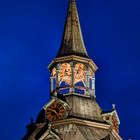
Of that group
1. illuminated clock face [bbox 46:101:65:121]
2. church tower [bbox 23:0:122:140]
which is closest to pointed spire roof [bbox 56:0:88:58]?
church tower [bbox 23:0:122:140]

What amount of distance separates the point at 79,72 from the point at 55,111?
733 cm

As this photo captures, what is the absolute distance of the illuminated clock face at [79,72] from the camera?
110188 millimetres

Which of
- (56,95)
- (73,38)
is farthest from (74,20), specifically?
(56,95)

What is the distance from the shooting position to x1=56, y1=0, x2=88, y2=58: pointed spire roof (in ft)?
365

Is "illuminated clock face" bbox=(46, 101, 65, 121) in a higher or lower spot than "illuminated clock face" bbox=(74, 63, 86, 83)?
lower

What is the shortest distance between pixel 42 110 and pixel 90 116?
5.27 m

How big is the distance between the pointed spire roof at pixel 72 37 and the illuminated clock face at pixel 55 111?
289 inches

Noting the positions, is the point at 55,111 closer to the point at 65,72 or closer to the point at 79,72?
the point at 65,72

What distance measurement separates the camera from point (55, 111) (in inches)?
4146

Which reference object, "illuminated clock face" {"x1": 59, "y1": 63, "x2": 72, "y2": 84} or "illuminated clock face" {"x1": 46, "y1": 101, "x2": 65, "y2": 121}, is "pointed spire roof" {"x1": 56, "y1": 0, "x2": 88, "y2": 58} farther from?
"illuminated clock face" {"x1": 46, "y1": 101, "x2": 65, "y2": 121}

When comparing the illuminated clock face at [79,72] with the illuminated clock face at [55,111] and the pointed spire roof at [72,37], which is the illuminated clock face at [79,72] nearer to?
the pointed spire roof at [72,37]

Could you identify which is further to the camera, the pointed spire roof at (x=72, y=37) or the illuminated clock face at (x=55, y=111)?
the pointed spire roof at (x=72, y=37)

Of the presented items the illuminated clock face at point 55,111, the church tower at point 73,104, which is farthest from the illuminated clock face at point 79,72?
the illuminated clock face at point 55,111

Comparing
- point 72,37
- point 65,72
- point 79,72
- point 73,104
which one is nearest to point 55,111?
point 73,104
